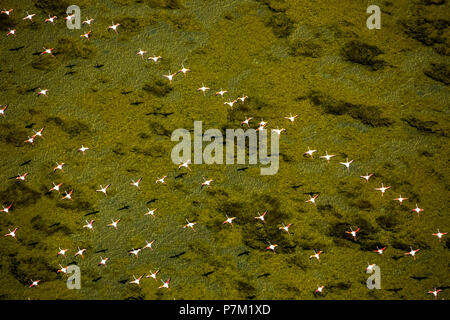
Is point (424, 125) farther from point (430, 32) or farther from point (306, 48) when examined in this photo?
point (306, 48)

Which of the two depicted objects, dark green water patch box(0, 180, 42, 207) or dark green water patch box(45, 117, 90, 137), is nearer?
dark green water patch box(0, 180, 42, 207)

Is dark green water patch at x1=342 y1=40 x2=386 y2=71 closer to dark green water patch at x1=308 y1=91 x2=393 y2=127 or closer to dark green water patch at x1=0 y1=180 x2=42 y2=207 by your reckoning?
dark green water patch at x1=308 y1=91 x2=393 y2=127

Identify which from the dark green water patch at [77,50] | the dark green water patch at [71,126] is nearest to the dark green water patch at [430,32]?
the dark green water patch at [77,50]

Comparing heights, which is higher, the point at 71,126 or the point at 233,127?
the point at 71,126

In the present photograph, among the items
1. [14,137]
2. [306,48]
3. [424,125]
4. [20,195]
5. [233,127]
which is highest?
[306,48]

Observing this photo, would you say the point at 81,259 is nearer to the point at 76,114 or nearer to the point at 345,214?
the point at 76,114

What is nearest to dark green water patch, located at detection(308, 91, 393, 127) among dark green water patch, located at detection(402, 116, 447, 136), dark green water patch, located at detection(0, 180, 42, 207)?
dark green water patch, located at detection(402, 116, 447, 136)

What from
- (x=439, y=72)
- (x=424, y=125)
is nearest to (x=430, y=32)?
(x=439, y=72)

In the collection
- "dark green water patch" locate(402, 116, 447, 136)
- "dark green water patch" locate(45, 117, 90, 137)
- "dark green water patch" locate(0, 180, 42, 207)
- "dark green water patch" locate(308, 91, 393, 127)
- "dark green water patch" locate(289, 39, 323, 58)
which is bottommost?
"dark green water patch" locate(0, 180, 42, 207)

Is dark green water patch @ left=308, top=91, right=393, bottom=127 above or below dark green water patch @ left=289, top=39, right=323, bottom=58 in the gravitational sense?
below
